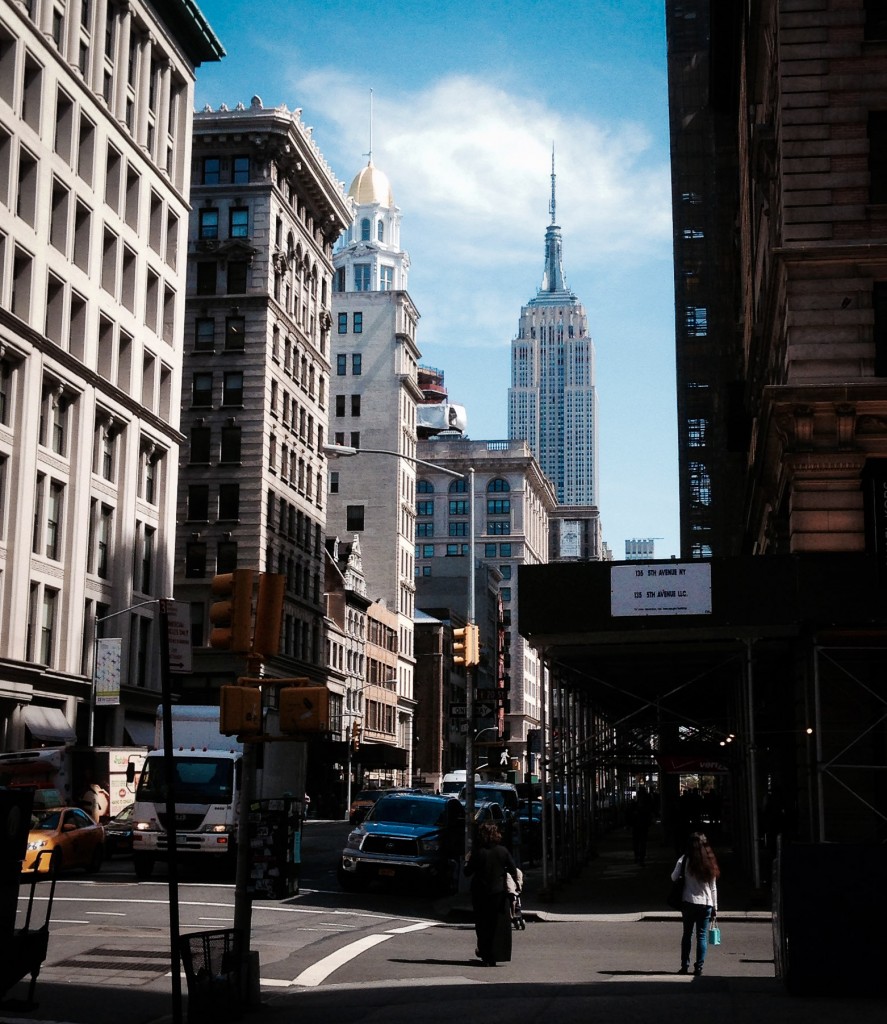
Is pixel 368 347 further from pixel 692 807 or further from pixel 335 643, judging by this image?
pixel 692 807

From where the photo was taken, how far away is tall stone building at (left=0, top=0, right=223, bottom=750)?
53.2m

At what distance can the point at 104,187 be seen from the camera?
203ft

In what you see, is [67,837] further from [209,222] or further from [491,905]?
[209,222]

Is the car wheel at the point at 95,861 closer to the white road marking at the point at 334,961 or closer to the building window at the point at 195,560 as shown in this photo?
the white road marking at the point at 334,961

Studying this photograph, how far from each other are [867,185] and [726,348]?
92.8 feet

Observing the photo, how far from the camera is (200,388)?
8231cm

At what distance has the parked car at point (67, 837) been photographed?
1126 inches

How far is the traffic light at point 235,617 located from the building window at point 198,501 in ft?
219

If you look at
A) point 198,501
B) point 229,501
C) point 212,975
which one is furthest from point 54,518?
point 212,975

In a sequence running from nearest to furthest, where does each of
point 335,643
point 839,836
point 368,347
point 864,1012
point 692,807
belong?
point 864,1012
point 839,836
point 692,807
point 335,643
point 368,347

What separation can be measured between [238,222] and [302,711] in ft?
235

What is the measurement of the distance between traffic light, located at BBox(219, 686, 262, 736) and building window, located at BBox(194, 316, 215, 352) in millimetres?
69457

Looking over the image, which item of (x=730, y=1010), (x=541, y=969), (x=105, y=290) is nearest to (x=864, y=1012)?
(x=730, y=1010)

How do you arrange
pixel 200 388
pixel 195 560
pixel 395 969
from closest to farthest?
pixel 395 969 → pixel 195 560 → pixel 200 388
